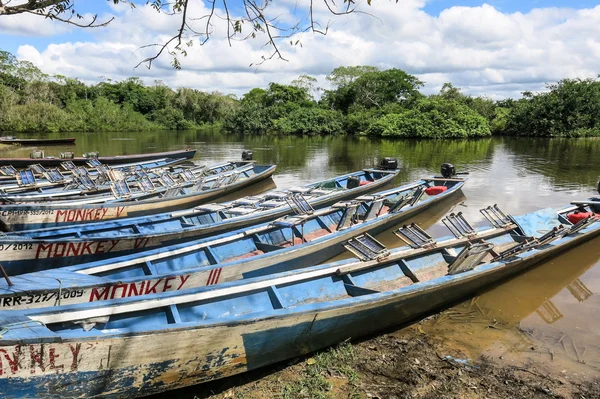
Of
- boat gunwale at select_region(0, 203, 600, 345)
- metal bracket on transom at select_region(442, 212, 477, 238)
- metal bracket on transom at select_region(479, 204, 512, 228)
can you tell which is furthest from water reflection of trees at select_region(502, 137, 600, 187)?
boat gunwale at select_region(0, 203, 600, 345)

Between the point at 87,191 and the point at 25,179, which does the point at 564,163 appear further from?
the point at 25,179

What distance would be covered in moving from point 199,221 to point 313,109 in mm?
39799

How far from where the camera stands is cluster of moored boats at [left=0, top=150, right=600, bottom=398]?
3305 mm

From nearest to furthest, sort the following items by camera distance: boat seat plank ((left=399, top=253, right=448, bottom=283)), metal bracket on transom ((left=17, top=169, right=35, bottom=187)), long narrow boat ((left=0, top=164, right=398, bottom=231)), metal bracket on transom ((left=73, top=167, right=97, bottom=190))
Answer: boat seat plank ((left=399, top=253, right=448, bottom=283)) → long narrow boat ((left=0, top=164, right=398, bottom=231)) → metal bracket on transom ((left=73, top=167, right=97, bottom=190)) → metal bracket on transom ((left=17, top=169, right=35, bottom=187))

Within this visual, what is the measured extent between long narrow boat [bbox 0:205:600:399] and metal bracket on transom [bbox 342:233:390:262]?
0.08 ft

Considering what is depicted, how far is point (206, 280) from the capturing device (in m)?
5.27

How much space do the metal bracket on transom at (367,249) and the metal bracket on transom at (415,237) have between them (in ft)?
1.81

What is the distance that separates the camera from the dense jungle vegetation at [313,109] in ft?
127

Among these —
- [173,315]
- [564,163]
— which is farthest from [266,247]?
[564,163]

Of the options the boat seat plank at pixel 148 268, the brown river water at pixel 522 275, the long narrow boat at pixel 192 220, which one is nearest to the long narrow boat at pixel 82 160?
the brown river water at pixel 522 275

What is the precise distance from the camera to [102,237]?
6.57 m

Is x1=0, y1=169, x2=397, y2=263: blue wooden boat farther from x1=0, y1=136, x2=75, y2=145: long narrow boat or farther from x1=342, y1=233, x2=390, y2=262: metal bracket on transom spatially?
x1=0, y1=136, x2=75, y2=145: long narrow boat

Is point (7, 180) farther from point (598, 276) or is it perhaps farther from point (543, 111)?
point (543, 111)

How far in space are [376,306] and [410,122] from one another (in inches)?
1416
